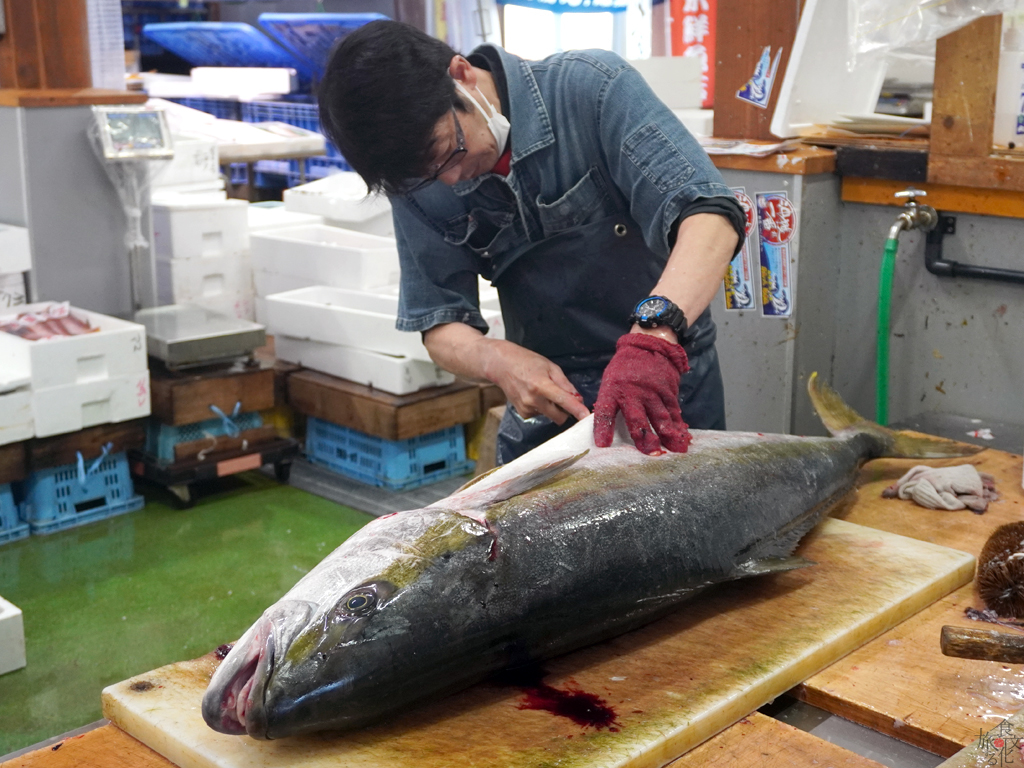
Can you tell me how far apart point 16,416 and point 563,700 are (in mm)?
3539

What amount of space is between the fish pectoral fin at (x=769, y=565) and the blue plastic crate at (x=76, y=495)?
3666 mm

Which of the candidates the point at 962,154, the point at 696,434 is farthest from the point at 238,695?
the point at 962,154

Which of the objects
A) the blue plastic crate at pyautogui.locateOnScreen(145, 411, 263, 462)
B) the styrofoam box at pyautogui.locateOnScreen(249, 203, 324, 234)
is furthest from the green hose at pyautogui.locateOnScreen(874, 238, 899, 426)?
the styrofoam box at pyautogui.locateOnScreen(249, 203, 324, 234)

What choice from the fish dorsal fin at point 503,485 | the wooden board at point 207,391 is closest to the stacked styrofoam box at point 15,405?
the wooden board at point 207,391

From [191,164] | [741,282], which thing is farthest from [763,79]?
[191,164]

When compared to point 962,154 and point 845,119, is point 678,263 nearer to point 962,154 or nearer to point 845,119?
point 962,154

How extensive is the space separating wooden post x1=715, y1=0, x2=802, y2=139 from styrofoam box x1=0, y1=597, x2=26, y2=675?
10.8 feet

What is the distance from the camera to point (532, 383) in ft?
7.55

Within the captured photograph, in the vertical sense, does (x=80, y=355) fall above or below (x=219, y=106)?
below

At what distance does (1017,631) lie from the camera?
1859 millimetres

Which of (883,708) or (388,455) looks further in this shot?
(388,455)

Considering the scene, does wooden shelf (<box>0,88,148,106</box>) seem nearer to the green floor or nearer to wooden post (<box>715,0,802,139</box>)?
the green floor

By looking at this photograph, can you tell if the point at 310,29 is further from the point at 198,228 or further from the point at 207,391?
the point at 207,391

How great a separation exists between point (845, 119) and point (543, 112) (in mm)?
2133
